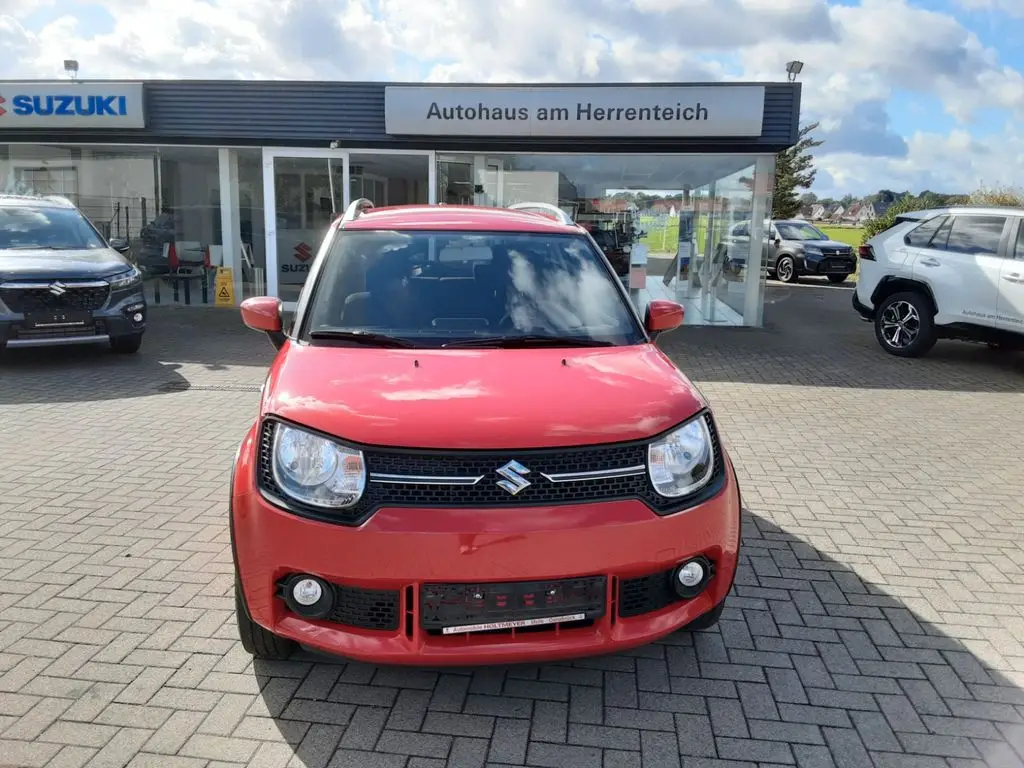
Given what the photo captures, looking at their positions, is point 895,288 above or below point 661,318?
below

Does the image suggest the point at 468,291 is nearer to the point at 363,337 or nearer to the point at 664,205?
the point at 363,337

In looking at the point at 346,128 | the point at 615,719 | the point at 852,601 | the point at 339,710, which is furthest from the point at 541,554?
the point at 346,128

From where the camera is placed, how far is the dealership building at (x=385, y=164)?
12.5 meters

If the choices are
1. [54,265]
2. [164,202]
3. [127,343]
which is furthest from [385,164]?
[54,265]

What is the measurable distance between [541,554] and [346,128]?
11.9m

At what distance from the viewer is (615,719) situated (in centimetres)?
299

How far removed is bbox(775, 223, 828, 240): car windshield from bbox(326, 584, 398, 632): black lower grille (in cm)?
2253

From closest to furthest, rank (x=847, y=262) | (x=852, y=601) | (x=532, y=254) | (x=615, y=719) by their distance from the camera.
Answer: (x=615, y=719) < (x=852, y=601) < (x=532, y=254) < (x=847, y=262)

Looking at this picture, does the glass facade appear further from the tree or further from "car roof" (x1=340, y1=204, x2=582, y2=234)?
the tree

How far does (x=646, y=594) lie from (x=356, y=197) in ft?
41.0

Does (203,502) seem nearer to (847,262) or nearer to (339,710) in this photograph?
(339,710)

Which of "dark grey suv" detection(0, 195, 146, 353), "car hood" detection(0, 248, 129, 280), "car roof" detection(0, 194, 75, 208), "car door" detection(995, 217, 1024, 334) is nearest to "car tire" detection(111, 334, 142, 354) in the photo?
"dark grey suv" detection(0, 195, 146, 353)

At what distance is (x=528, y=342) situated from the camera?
12.2 ft

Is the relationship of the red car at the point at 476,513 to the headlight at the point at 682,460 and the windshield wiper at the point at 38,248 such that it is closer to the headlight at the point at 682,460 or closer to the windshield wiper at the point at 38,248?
the headlight at the point at 682,460
